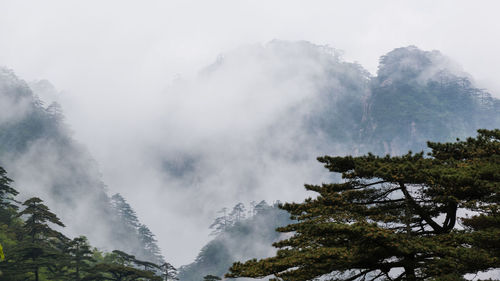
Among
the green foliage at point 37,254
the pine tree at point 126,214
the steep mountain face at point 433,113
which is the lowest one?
the green foliage at point 37,254

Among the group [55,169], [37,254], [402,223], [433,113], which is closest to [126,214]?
[55,169]

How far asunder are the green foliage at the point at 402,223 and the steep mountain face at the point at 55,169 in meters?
108

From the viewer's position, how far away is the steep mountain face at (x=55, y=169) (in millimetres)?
105938

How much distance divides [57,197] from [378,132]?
16057 cm

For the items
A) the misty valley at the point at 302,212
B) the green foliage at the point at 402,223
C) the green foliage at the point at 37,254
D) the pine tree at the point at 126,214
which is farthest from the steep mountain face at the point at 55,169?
the green foliage at the point at 402,223

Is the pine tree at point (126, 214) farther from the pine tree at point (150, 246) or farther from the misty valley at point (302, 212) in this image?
the pine tree at point (150, 246)

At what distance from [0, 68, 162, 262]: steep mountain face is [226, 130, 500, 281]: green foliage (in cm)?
10755

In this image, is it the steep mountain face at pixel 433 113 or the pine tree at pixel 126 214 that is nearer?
the pine tree at pixel 126 214

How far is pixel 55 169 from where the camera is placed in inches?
4503

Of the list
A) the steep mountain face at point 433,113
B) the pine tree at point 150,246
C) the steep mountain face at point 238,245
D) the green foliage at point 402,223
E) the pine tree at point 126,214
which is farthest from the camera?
the steep mountain face at point 433,113

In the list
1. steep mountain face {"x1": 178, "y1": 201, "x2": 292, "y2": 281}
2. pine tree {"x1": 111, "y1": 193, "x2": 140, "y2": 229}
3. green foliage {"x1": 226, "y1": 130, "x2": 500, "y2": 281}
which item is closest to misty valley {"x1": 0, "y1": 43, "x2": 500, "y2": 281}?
green foliage {"x1": 226, "y1": 130, "x2": 500, "y2": 281}

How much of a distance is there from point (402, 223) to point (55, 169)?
124 m

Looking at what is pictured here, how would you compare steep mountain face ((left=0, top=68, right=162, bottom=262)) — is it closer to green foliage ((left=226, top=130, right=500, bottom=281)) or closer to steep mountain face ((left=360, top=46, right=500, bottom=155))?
green foliage ((left=226, top=130, right=500, bottom=281))

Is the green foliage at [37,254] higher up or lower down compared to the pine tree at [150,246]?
lower down
